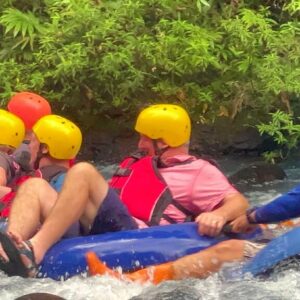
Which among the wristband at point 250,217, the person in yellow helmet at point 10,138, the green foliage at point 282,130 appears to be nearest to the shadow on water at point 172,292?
the wristband at point 250,217

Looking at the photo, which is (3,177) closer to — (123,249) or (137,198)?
(137,198)

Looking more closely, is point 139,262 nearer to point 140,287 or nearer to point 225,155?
point 140,287

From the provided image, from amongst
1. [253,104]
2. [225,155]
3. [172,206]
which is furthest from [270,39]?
[172,206]

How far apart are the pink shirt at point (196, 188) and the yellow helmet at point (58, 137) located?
551 mm

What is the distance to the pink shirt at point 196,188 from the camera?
15.6 ft

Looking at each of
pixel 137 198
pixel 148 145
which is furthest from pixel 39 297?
pixel 148 145

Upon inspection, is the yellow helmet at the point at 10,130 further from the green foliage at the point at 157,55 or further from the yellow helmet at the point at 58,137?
the green foliage at the point at 157,55

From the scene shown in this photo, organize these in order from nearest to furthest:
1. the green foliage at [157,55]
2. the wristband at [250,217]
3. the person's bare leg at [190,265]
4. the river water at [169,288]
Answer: the river water at [169,288] < the person's bare leg at [190,265] < the wristband at [250,217] < the green foliage at [157,55]

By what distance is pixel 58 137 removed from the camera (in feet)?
16.5

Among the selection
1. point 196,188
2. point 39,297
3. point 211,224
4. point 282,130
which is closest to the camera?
point 39,297

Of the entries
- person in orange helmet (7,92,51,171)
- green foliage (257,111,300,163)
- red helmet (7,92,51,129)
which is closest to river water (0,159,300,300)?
person in orange helmet (7,92,51,171)

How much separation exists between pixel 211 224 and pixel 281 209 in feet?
1.28

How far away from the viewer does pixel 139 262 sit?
440cm

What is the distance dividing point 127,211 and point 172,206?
0.28m
